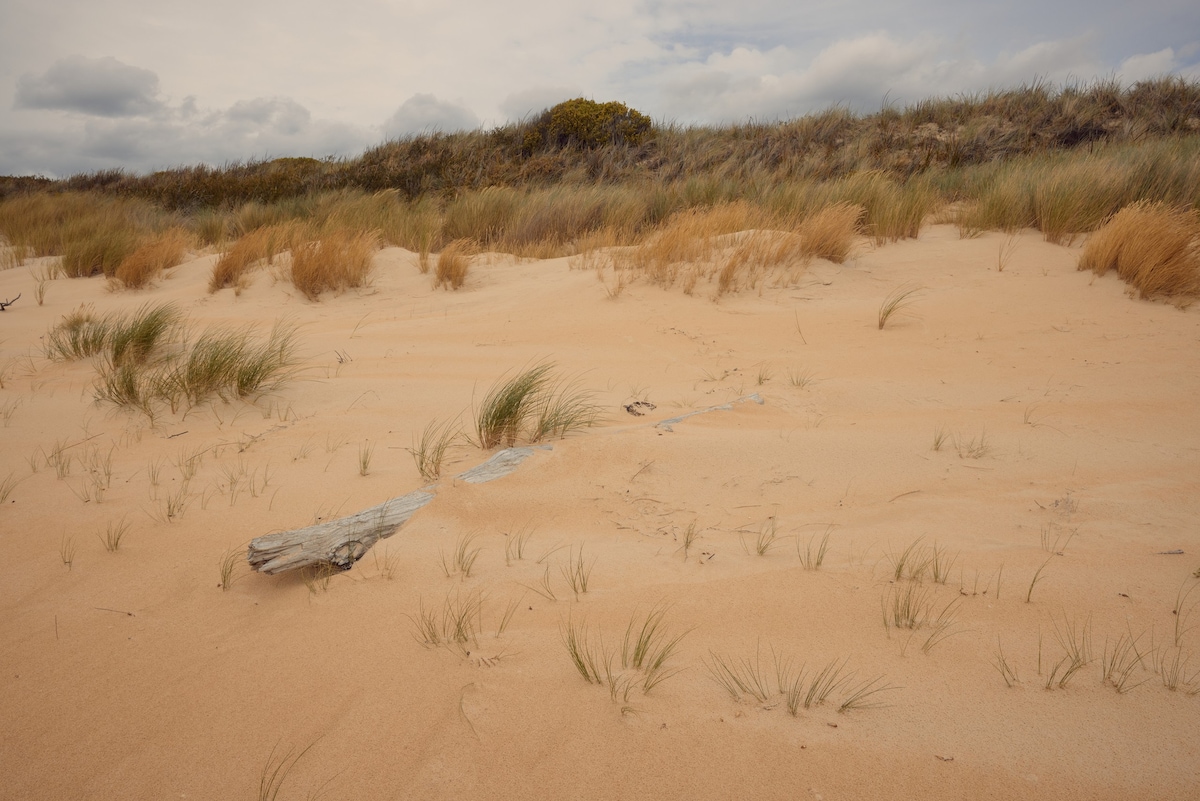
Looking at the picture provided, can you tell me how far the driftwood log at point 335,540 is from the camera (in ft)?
7.04

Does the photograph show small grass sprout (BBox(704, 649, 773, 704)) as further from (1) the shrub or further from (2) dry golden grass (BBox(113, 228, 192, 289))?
(1) the shrub

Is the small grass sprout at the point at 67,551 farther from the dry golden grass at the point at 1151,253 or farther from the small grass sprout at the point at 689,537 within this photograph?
the dry golden grass at the point at 1151,253

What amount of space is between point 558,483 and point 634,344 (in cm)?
257

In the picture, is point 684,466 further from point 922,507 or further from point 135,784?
point 135,784

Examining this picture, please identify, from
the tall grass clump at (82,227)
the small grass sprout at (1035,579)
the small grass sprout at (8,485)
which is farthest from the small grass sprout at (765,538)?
the tall grass clump at (82,227)

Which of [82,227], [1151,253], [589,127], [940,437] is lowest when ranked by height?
[940,437]

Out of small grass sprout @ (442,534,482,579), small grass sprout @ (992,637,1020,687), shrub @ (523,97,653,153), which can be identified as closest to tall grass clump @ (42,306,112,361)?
small grass sprout @ (442,534,482,579)

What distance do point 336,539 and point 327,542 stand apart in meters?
0.03

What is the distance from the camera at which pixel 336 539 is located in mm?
2256

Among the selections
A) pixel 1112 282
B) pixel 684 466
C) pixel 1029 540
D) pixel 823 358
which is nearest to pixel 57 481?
pixel 684 466

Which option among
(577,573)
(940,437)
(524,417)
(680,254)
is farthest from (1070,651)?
(680,254)

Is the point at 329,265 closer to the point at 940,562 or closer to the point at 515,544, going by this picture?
the point at 515,544

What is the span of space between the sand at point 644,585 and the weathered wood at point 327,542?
8 cm

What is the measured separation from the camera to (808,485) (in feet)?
9.09
